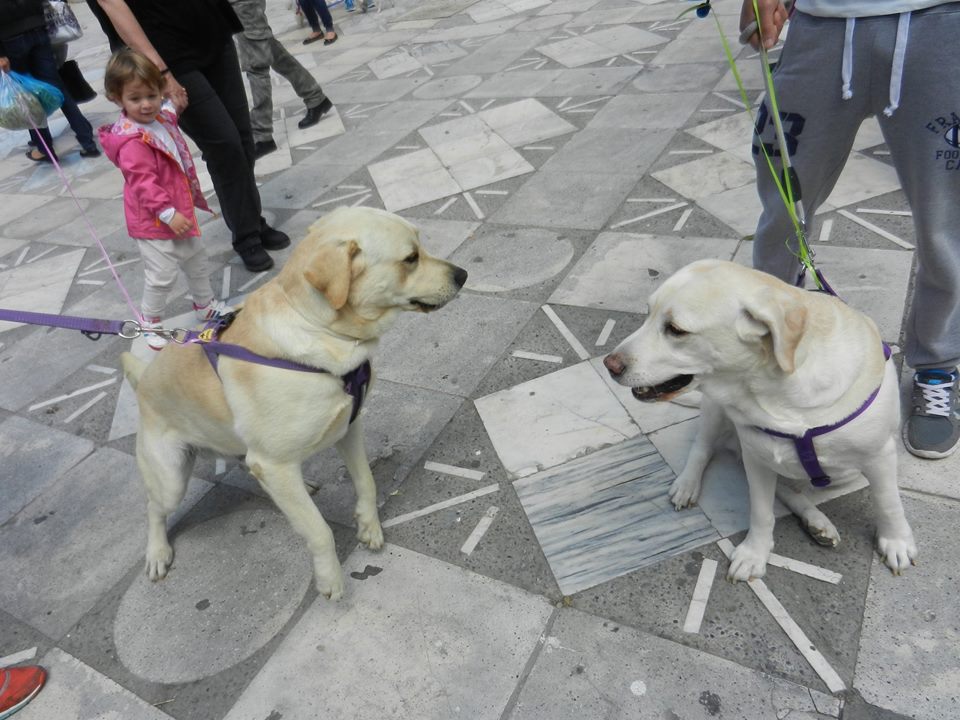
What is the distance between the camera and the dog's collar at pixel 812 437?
6.32ft

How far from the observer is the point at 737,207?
4.55m

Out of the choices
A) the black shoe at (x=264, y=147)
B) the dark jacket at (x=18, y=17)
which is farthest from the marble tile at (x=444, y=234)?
the dark jacket at (x=18, y=17)

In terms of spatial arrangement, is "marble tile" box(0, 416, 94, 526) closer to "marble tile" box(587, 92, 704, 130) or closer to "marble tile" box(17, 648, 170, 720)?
"marble tile" box(17, 648, 170, 720)

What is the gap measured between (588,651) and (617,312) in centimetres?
216

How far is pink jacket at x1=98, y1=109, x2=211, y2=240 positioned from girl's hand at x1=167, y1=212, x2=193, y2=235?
0.28ft

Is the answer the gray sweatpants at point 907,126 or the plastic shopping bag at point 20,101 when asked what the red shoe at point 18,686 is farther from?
the plastic shopping bag at point 20,101

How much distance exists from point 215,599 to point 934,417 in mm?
3163

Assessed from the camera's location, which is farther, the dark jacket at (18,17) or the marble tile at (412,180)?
the dark jacket at (18,17)

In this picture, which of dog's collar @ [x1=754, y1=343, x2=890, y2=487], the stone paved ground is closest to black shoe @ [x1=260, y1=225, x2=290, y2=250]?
the stone paved ground

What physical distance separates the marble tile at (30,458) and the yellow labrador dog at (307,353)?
1.56m

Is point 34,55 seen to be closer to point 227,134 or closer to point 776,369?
point 227,134

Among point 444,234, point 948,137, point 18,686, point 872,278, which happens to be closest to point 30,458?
point 18,686

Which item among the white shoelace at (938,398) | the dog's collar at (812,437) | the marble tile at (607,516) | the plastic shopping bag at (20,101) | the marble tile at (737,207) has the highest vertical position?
the plastic shopping bag at (20,101)

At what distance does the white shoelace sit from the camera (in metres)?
2.63
